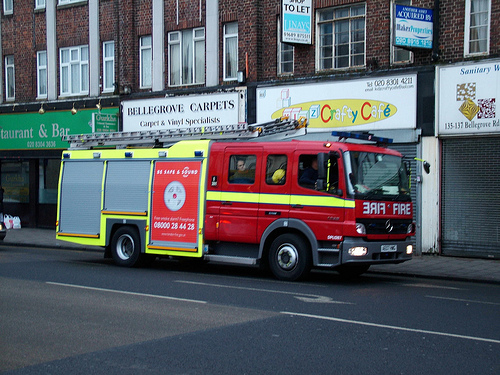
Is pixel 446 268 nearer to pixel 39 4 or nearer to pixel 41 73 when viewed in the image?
pixel 41 73

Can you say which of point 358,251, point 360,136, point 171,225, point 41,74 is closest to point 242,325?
point 358,251

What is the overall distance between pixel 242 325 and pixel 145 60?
1797 cm

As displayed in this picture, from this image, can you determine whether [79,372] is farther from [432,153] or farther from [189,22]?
[189,22]

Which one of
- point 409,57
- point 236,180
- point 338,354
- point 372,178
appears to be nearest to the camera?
point 338,354

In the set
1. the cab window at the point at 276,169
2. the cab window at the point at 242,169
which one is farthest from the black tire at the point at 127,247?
the cab window at the point at 276,169

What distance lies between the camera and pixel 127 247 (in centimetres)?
1495

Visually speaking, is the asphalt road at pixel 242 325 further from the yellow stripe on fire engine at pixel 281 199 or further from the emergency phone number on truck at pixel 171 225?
the yellow stripe on fire engine at pixel 281 199

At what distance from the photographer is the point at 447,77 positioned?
17047 mm

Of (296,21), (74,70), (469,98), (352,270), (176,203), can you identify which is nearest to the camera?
(352,270)

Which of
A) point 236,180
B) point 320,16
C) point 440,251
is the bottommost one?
point 440,251

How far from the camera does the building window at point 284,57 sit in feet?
67.8

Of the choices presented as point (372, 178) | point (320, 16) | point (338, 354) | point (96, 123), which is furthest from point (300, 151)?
point (96, 123)

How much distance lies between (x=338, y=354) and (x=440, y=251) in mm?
11471

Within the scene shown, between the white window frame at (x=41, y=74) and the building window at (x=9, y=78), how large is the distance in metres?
1.58
